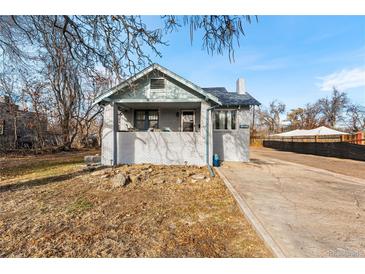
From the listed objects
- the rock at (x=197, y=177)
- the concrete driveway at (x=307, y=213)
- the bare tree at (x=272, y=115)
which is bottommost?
the concrete driveway at (x=307, y=213)

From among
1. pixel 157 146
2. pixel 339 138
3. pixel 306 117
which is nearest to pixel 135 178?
pixel 157 146

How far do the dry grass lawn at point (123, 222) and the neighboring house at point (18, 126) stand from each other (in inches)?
479

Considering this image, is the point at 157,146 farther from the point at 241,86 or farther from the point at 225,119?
the point at 241,86

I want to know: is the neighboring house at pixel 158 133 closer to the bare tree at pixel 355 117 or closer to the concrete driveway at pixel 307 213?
the concrete driveway at pixel 307 213

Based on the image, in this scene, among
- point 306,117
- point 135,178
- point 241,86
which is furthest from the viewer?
point 306,117

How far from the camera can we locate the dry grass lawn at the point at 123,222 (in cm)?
237

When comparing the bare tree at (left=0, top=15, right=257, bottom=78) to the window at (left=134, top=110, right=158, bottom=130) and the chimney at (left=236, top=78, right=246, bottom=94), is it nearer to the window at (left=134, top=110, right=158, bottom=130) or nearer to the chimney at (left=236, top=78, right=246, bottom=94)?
the window at (left=134, top=110, right=158, bottom=130)

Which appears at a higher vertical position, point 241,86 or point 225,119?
point 241,86

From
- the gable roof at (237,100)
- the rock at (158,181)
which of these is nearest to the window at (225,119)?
the gable roof at (237,100)

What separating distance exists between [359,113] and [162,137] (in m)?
41.8

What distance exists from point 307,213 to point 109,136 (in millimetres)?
7756

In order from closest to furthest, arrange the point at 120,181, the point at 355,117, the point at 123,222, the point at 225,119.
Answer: the point at 123,222 → the point at 120,181 → the point at 225,119 → the point at 355,117

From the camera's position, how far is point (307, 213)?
359cm
